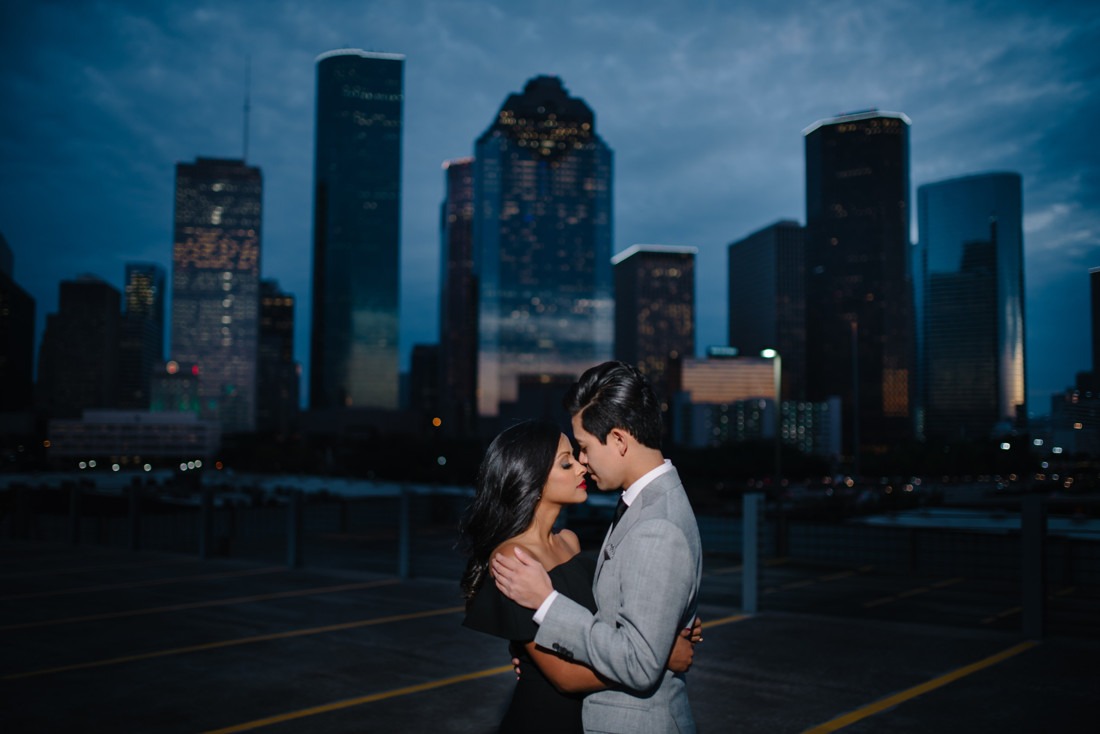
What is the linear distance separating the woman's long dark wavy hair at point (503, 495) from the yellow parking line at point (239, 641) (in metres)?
5.00

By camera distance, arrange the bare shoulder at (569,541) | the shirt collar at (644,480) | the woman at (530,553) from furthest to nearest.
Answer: the bare shoulder at (569,541)
the shirt collar at (644,480)
the woman at (530,553)

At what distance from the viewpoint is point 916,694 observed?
22.7ft

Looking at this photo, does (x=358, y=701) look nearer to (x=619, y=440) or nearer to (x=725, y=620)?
(x=725, y=620)

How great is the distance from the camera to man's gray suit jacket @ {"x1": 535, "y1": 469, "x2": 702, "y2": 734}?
7.43 feet

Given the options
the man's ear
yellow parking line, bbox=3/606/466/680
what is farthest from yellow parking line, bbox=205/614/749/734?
the man's ear

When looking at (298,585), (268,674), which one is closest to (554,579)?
(268,674)

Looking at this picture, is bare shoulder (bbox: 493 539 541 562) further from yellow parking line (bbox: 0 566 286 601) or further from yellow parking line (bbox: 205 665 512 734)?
yellow parking line (bbox: 0 566 286 601)

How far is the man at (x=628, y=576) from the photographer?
228 centimetres

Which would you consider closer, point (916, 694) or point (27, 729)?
point (27, 729)

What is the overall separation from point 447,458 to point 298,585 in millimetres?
98918

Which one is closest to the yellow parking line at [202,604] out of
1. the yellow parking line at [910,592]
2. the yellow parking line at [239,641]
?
the yellow parking line at [239,641]

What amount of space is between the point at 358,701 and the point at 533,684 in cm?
485

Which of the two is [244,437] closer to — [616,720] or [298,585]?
[298,585]

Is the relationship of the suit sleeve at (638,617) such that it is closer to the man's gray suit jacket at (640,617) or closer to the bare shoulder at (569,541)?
the man's gray suit jacket at (640,617)
